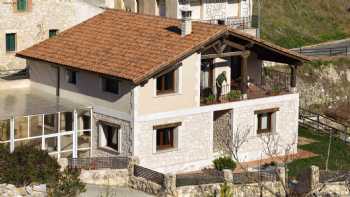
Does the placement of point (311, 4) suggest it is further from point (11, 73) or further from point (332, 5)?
point (11, 73)

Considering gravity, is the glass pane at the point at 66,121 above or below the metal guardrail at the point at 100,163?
above

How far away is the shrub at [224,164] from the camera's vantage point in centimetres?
4828

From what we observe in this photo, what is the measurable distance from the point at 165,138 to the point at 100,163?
4193mm

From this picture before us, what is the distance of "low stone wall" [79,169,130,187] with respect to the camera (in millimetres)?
44156

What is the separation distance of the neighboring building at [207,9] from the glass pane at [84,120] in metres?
21.4

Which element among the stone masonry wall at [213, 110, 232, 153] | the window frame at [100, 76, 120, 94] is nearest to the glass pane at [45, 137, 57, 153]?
the window frame at [100, 76, 120, 94]

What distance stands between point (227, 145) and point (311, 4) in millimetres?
47662

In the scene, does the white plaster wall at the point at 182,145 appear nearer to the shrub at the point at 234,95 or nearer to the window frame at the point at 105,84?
the shrub at the point at 234,95

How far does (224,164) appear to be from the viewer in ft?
159

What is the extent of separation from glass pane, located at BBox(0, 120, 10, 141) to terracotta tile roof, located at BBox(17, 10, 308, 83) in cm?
468

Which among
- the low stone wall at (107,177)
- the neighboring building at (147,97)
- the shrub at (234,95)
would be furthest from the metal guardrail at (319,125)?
the low stone wall at (107,177)

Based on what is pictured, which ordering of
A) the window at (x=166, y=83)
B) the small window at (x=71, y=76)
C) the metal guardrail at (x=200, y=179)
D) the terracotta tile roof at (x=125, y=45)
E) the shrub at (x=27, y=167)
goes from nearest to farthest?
the shrub at (x=27, y=167), the metal guardrail at (x=200, y=179), the terracotta tile roof at (x=125, y=45), the window at (x=166, y=83), the small window at (x=71, y=76)

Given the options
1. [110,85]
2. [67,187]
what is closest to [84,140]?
[110,85]

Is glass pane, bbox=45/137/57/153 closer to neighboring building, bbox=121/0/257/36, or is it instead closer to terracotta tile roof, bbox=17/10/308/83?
terracotta tile roof, bbox=17/10/308/83
